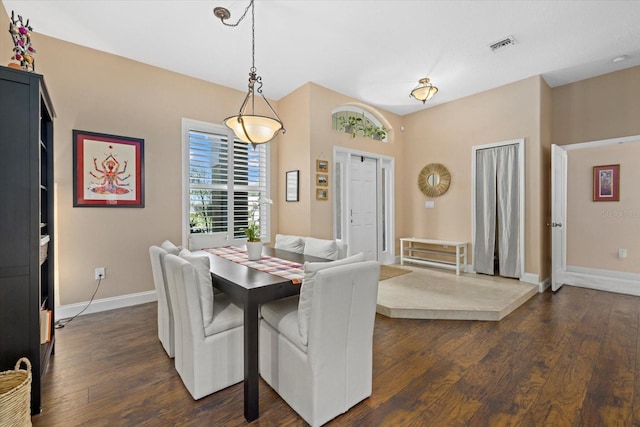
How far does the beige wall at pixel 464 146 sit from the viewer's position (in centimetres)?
416

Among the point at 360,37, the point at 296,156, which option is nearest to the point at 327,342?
the point at 360,37

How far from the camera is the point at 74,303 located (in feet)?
10.3

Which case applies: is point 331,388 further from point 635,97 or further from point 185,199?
point 635,97

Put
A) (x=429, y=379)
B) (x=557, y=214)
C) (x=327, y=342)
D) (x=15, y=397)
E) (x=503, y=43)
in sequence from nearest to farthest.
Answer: (x=15, y=397)
(x=327, y=342)
(x=429, y=379)
(x=503, y=43)
(x=557, y=214)

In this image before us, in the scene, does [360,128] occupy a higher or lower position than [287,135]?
higher

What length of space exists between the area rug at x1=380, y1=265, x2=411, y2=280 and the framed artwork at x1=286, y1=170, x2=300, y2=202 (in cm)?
182

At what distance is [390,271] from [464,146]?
8.08 ft

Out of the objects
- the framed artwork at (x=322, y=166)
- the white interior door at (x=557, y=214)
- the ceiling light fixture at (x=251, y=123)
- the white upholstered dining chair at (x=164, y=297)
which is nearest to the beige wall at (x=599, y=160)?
the white interior door at (x=557, y=214)

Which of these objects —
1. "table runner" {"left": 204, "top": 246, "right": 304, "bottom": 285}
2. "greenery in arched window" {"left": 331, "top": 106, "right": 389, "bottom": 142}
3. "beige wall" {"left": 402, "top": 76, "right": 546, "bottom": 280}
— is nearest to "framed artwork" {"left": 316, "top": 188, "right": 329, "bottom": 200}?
"greenery in arched window" {"left": 331, "top": 106, "right": 389, "bottom": 142}

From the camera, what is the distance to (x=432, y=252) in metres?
5.28

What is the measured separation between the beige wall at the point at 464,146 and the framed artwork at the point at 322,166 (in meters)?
2.08

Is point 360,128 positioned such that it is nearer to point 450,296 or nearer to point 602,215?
point 450,296

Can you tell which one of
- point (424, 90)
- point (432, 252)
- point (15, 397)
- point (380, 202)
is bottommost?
point (15, 397)

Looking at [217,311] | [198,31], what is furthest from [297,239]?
[198,31]
